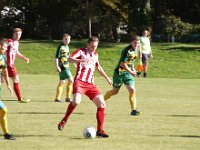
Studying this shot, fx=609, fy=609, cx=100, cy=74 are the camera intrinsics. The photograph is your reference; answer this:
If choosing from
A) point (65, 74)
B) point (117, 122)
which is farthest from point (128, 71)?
point (65, 74)

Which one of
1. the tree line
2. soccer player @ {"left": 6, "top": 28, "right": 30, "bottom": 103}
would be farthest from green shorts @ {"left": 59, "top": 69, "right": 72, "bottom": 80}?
the tree line

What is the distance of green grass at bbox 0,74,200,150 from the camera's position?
936cm

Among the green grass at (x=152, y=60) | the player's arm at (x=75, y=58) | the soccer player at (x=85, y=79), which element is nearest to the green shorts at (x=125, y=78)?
the soccer player at (x=85, y=79)

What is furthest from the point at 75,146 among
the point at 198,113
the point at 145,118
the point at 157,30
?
the point at 157,30

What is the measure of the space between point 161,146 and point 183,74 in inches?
704

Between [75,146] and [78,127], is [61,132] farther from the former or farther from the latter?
[75,146]

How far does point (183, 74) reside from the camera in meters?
26.8

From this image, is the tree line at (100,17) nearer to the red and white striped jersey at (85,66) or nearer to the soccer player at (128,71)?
the soccer player at (128,71)

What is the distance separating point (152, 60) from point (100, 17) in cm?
2020

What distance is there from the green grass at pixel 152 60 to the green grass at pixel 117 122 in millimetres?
7869

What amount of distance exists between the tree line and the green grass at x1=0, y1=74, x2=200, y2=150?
26291mm

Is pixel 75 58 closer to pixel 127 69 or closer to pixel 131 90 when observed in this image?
pixel 127 69

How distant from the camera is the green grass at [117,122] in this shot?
9.36 m

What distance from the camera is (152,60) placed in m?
30.5
